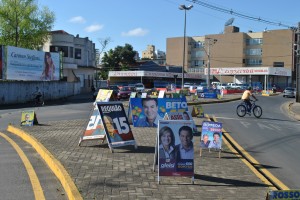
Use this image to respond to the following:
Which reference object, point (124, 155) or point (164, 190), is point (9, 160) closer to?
point (124, 155)

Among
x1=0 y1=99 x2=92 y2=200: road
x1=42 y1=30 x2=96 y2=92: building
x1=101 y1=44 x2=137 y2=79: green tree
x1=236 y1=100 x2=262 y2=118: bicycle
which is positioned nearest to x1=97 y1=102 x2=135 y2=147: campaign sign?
x1=0 y1=99 x2=92 y2=200: road

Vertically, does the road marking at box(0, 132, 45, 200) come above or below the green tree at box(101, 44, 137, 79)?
below

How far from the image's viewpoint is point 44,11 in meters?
67.1

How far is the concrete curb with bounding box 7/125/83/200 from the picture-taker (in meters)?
6.09

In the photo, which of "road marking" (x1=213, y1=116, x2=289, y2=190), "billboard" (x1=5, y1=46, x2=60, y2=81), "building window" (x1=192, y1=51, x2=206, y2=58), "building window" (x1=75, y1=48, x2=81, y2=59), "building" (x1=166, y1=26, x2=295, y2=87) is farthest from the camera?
"building window" (x1=192, y1=51, x2=206, y2=58)

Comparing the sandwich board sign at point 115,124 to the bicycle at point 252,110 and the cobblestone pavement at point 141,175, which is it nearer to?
the cobblestone pavement at point 141,175

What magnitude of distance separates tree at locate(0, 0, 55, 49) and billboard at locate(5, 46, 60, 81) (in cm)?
1932

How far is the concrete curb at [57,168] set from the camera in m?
6.09

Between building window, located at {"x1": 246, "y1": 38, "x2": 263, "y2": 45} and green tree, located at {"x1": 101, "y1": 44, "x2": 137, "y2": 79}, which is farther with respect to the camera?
green tree, located at {"x1": 101, "y1": 44, "x2": 137, "y2": 79}

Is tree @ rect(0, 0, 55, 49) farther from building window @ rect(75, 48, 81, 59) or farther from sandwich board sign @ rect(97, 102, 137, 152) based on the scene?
sandwich board sign @ rect(97, 102, 137, 152)

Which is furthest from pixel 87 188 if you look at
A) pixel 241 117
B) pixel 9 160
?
pixel 241 117

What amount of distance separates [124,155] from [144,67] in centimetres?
9331

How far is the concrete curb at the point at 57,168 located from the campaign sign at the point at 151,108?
4.49 m

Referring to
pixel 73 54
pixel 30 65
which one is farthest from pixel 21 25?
pixel 30 65
